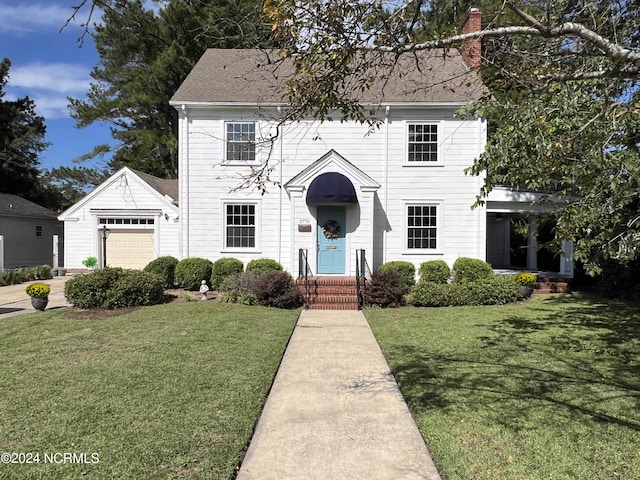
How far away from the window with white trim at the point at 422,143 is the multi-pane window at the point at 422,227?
1.67 metres

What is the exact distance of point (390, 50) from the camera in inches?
165

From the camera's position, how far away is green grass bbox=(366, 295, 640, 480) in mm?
3678

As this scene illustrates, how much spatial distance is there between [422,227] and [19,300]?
13.2m

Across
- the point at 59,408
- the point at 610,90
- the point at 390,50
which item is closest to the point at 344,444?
the point at 59,408

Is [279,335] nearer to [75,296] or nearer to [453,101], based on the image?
[75,296]

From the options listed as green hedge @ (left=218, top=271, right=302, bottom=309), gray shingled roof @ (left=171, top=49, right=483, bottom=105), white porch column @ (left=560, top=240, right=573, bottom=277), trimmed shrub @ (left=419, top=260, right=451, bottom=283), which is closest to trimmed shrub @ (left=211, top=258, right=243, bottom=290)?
green hedge @ (left=218, top=271, right=302, bottom=309)

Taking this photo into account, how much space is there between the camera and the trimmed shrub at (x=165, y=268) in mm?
14148

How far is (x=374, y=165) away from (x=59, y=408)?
11.9m

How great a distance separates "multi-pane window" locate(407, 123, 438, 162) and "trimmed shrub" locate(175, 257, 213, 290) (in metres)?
7.84

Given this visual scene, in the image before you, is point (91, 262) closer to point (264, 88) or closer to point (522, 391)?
point (264, 88)

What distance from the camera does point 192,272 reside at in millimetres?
13945

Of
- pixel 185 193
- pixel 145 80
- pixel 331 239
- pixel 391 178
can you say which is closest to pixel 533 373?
pixel 331 239

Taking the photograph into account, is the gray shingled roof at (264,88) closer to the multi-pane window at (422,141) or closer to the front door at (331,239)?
the multi-pane window at (422,141)

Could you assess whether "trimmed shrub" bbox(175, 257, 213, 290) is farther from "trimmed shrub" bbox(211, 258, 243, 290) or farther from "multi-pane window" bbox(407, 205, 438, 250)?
"multi-pane window" bbox(407, 205, 438, 250)
